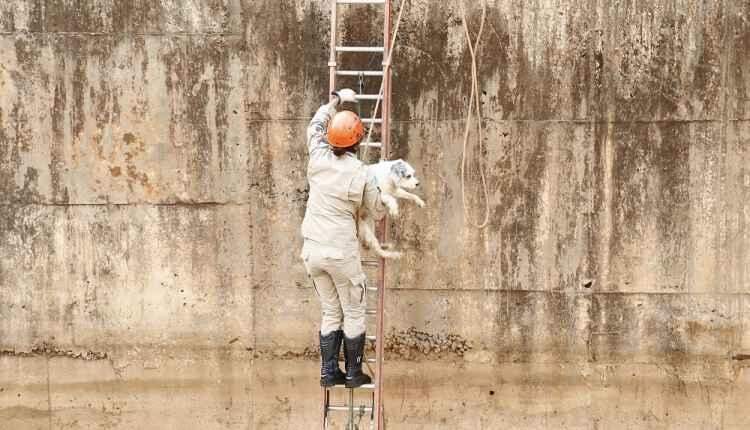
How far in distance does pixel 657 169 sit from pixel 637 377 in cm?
163

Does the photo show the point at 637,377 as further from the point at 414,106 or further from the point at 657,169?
the point at 414,106

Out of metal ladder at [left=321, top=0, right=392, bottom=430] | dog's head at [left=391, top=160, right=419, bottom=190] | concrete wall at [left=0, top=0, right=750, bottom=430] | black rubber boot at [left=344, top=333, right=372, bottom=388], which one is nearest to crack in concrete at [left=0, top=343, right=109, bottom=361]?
concrete wall at [left=0, top=0, right=750, bottom=430]

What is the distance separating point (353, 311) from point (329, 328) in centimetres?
22

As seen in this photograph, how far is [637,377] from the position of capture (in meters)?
6.23

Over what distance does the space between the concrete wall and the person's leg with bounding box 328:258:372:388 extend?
1083mm

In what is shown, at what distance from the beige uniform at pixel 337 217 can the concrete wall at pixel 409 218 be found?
107 centimetres

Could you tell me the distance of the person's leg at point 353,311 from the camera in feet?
16.6

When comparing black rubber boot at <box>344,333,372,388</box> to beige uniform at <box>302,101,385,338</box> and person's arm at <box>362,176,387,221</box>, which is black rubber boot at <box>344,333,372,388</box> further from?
person's arm at <box>362,176,387,221</box>

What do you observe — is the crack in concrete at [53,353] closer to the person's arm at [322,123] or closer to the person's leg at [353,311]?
the person's leg at [353,311]

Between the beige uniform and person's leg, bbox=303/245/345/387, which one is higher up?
the beige uniform

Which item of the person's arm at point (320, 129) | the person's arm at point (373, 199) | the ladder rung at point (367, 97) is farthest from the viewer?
the ladder rung at point (367, 97)

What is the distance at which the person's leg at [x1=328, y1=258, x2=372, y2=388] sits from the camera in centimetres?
506

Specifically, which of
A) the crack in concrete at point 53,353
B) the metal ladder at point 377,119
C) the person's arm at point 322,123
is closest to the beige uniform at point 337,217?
the person's arm at point 322,123

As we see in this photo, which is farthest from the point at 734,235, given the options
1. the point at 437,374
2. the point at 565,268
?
the point at 437,374
